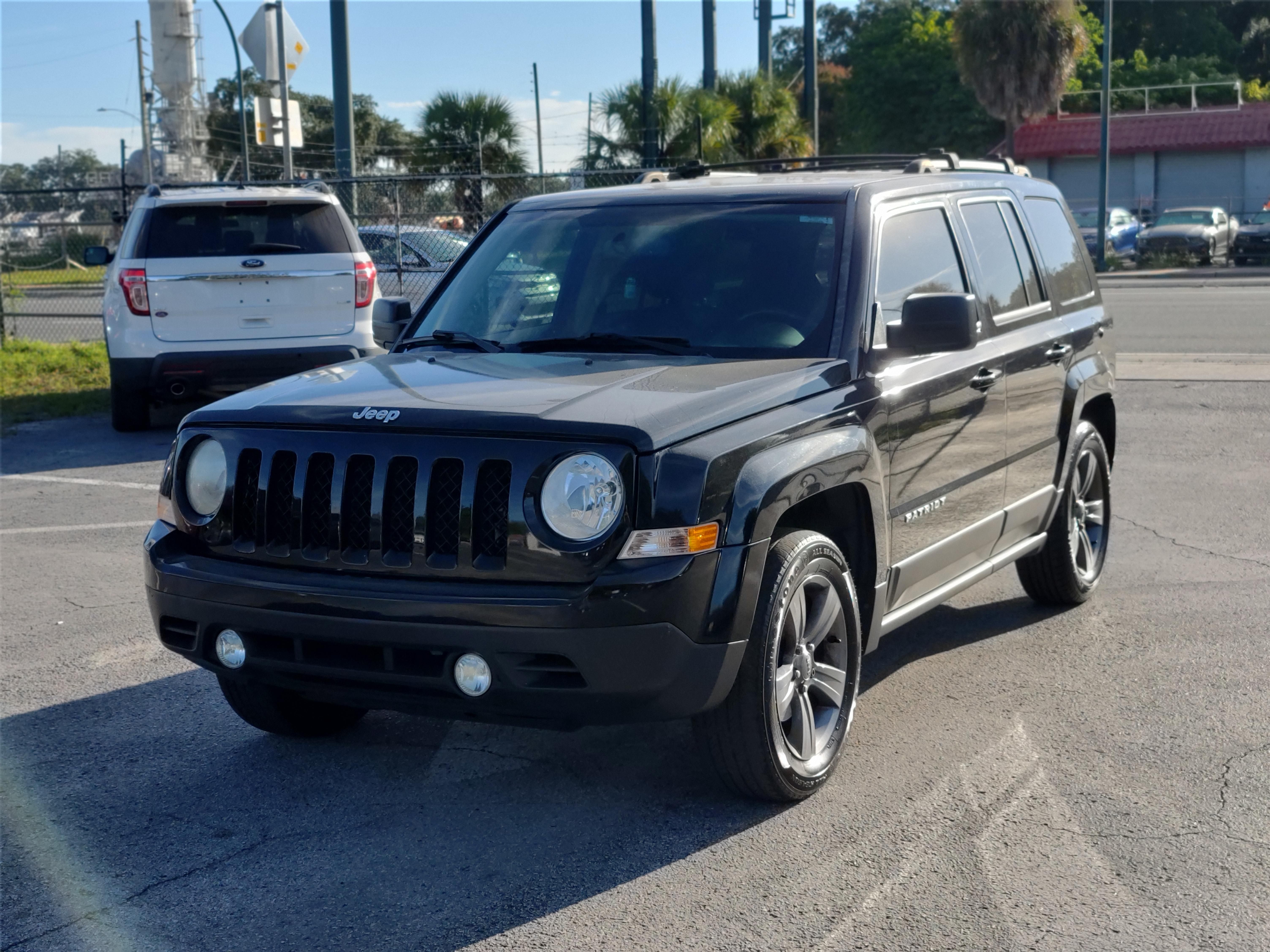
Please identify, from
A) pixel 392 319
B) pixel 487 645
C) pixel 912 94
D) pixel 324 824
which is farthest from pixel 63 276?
pixel 912 94

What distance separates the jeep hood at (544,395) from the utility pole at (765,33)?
3274 cm

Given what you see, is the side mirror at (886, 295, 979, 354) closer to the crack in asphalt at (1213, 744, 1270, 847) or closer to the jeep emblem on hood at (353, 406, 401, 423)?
the crack in asphalt at (1213, 744, 1270, 847)

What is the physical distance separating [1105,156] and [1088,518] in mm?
33443

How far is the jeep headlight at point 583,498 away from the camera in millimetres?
3607

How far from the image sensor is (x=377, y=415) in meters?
3.85

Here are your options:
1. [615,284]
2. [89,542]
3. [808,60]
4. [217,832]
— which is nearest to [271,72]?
[89,542]

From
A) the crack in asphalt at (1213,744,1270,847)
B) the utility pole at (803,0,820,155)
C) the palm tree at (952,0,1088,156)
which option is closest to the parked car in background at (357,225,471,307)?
the crack in asphalt at (1213,744,1270,847)

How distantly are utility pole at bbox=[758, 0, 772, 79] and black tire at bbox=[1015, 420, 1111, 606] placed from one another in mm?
30807

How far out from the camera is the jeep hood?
3.70 metres

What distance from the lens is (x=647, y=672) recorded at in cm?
361

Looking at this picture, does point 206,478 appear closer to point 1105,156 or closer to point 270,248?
point 270,248

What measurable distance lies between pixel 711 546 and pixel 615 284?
154 cm

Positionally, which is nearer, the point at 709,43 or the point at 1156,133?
the point at 709,43

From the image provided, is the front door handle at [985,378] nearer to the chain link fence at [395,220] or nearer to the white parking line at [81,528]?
the white parking line at [81,528]
